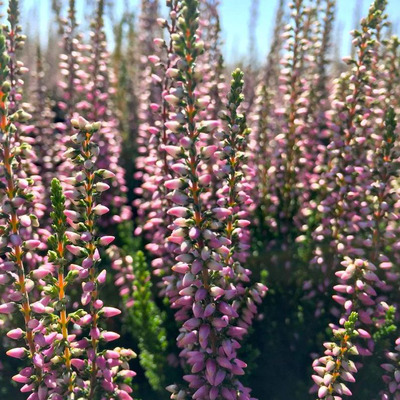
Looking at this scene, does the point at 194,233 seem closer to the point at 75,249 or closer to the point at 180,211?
the point at 180,211

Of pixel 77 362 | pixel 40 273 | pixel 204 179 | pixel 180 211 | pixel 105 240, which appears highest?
pixel 204 179

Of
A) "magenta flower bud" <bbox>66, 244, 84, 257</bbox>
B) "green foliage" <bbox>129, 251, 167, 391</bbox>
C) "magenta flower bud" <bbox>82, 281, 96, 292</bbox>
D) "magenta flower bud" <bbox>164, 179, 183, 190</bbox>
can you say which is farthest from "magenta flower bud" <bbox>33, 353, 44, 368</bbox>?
"green foliage" <bbox>129, 251, 167, 391</bbox>

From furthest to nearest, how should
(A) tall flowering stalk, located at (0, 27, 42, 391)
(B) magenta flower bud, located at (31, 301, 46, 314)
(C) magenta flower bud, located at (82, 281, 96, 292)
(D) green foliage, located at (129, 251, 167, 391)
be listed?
(D) green foliage, located at (129, 251, 167, 391)
(C) magenta flower bud, located at (82, 281, 96, 292)
(B) magenta flower bud, located at (31, 301, 46, 314)
(A) tall flowering stalk, located at (0, 27, 42, 391)

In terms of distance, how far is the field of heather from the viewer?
1740mm

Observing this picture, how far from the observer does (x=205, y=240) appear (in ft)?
5.71

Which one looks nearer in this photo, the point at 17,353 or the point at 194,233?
the point at 194,233

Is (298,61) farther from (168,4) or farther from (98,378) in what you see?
(98,378)

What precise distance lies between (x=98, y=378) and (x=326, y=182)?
5.81 feet

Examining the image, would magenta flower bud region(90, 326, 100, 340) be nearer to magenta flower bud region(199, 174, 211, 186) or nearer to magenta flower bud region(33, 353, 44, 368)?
magenta flower bud region(33, 353, 44, 368)

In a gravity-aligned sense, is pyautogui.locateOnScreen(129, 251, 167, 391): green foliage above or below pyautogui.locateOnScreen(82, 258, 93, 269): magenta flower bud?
below

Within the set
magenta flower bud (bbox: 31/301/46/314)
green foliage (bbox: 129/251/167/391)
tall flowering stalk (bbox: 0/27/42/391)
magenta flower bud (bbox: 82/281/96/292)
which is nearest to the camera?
tall flowering stalk (bbox: 0/27/42/391)

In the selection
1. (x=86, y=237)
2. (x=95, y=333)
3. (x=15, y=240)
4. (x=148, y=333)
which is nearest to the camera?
(x=15, y=240)

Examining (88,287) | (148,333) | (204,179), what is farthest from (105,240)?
(148,333)

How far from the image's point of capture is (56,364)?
1.80 m
